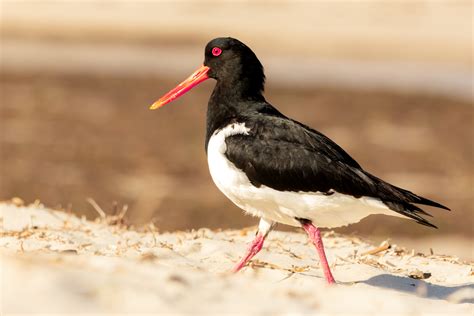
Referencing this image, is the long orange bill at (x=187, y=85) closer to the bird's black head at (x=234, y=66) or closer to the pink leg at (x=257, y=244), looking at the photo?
the bird's black head at (x=234, y=66)

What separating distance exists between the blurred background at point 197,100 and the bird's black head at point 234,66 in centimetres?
218

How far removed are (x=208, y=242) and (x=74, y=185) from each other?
7663mm

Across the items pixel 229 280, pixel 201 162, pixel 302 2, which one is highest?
pixel 302 2

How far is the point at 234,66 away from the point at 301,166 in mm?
1422

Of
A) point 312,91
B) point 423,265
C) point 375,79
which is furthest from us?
point 375,79

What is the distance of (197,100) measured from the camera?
23.9 m

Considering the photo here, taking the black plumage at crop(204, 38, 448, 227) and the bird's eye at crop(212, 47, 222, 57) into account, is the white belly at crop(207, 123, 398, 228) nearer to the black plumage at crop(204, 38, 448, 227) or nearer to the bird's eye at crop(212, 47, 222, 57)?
the black plumage at crop(204, 38, 448, 227)

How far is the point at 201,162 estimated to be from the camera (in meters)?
17.8

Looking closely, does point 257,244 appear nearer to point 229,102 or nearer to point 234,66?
point 229,102

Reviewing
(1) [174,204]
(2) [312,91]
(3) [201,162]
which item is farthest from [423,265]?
(2) [312,91]

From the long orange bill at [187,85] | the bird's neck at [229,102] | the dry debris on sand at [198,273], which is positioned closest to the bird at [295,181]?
the bird's neck at [229,102]

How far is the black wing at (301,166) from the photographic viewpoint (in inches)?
282

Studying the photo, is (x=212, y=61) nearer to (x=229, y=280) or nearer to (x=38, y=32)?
(x=229, y=280)

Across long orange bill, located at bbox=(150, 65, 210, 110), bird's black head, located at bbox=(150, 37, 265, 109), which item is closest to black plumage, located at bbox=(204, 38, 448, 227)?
bird's black head, located at bbox=(150, 37, 265, 109)
